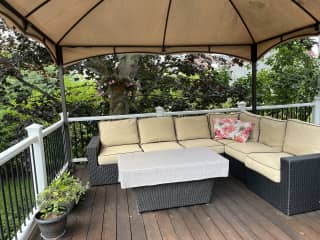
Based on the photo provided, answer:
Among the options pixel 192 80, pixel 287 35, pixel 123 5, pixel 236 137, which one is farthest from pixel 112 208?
pixel 192 80

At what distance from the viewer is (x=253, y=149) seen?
376cm

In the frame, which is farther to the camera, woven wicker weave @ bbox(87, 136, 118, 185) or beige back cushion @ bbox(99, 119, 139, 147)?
beige back cushion @ bbox(99, 119, 139, 147)

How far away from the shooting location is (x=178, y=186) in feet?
10.1

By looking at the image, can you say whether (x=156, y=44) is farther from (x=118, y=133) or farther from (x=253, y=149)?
(x=253, y=149)

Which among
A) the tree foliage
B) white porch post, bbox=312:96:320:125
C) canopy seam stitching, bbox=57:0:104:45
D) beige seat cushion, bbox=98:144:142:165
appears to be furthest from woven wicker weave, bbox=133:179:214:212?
the tree foliage

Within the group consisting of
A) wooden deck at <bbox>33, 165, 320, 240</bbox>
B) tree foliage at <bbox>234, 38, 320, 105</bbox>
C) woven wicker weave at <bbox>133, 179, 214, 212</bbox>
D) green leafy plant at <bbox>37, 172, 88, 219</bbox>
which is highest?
tree foliage at <bbox>234, 38, 320, 105</bbox>

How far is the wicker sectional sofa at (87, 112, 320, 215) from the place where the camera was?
2836 millimetres

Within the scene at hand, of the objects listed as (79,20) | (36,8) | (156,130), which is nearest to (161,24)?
(79,20)

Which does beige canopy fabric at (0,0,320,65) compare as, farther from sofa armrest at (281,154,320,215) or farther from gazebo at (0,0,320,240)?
sofa armrest at (281,154,320,215)

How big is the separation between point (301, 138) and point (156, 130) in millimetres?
2218

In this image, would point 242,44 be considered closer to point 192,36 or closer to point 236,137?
point 192,36

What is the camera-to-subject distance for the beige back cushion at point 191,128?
4660mm

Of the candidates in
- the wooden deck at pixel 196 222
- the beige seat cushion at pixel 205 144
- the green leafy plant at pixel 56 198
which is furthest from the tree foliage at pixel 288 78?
the green leafy plant at pixel 56 198

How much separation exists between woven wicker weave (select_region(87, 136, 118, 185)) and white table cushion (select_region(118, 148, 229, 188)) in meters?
0.74
